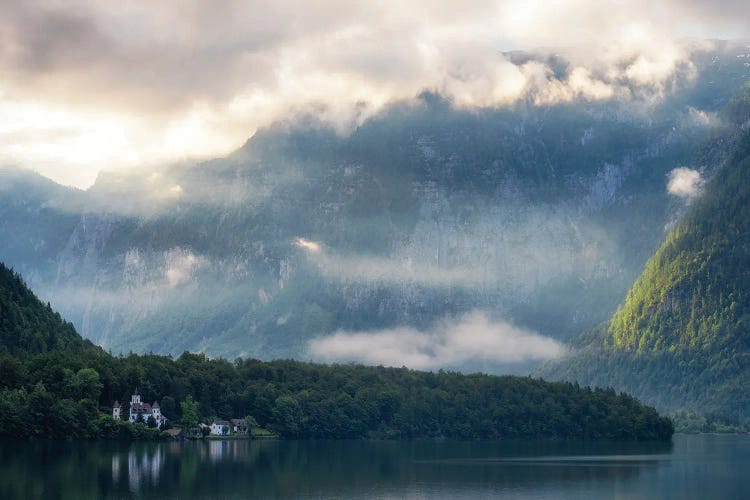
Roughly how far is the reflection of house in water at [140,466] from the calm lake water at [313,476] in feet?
0.51

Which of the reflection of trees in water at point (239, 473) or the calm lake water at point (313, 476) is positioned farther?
the calm lake water at point (313, 476)

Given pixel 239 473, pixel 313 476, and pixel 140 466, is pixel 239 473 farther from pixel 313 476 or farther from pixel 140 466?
pixel 140 466

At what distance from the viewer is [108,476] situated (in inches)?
5556

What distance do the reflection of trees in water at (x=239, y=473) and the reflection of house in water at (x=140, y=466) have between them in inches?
4.4

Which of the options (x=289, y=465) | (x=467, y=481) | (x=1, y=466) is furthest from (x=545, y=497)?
(x=1, y=466)

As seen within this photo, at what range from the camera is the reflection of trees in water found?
132 meters

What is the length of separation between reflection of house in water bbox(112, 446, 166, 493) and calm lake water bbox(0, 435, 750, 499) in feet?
0.51

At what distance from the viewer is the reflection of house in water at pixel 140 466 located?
452ft

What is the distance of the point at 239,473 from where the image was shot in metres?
158

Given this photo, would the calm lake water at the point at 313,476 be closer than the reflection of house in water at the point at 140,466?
Yes

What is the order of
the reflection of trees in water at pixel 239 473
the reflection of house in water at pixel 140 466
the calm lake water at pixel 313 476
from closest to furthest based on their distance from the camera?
the reflection of trees in water at pixel 239 473
the calm lake water at pixel 313 476
the reflection of house in water at pixel 140 466

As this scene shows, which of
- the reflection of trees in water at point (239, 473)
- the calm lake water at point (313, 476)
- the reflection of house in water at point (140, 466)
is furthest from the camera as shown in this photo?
the reflection of house in water at point (140, 466)

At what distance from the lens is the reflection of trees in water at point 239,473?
132087mm

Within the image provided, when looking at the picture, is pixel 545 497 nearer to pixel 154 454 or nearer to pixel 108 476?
pixel 108 476
